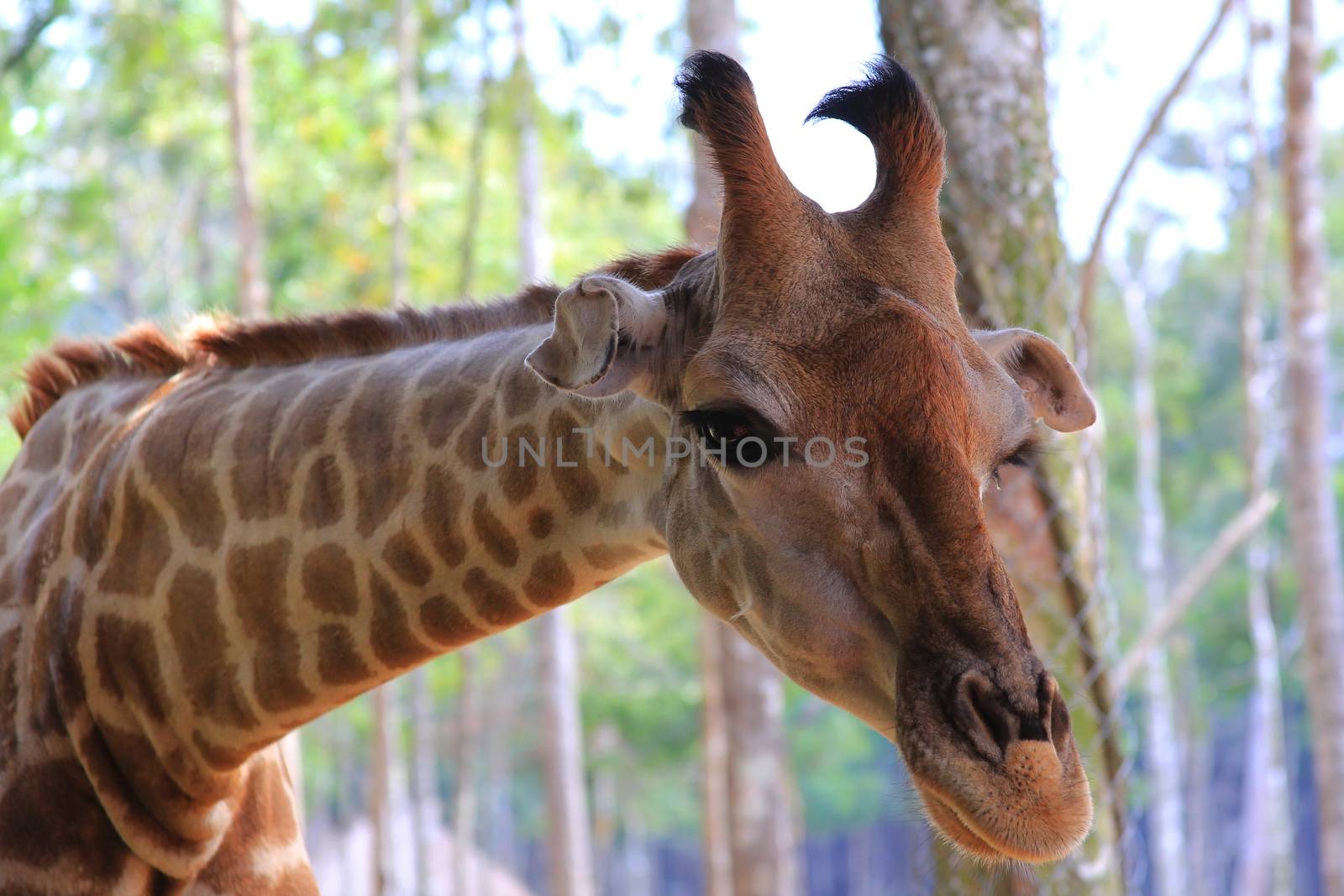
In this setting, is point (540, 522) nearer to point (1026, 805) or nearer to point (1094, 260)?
point (1026, 805)

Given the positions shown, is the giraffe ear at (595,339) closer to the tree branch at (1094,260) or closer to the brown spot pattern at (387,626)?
the brown spot pattern at (387,626)

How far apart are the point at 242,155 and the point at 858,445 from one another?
1254 centimetres

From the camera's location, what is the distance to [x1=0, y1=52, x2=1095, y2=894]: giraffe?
2385mm

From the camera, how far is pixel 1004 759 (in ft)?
7.23

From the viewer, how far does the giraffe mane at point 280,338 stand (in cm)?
340

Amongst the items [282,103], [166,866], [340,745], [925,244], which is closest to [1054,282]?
[925,244]

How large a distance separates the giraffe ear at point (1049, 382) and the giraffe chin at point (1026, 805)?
3.84ft

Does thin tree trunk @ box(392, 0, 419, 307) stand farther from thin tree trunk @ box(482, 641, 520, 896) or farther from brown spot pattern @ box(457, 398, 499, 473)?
thin tree trunk @ box(482, 641, 520, 896)

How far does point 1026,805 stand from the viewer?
2197mm

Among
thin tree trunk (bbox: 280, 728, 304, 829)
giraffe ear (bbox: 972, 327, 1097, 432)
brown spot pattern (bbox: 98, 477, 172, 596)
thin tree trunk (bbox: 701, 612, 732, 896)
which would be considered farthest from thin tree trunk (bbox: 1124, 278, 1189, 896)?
brown spot pattern (bbox: 98, 477, 172, 596)

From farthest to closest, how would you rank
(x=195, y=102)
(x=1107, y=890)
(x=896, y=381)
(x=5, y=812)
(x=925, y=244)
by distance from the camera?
(x=195, y=102)
(x=1107, y=890)
(x=5, y=812)
(x=925, y=244)
(x=896, y=381)

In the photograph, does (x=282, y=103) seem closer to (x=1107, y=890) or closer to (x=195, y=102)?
(x=195, y=102)

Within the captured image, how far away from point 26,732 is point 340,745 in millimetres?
36531

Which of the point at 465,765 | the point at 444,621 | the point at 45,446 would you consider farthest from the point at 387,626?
the point at 465,765
